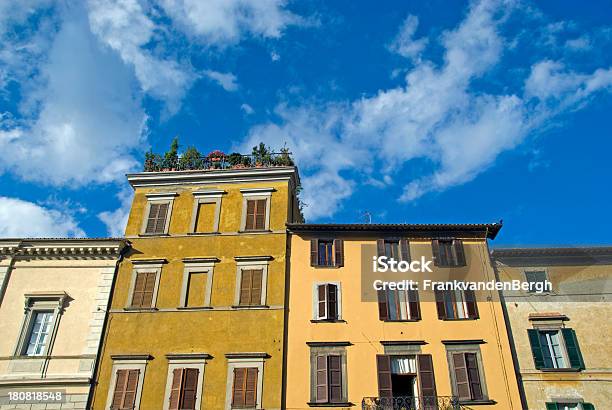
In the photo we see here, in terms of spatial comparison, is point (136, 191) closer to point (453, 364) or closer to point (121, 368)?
point (121, 368)

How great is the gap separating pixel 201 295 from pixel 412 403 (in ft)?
32.3

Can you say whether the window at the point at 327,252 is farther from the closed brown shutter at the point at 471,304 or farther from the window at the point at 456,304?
the closed brown shutter at the point at 471,304

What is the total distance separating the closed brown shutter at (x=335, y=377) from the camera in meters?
20.0

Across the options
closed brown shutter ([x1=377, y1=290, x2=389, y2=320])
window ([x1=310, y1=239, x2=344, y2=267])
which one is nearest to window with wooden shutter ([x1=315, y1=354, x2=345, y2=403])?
closed brown shutter ([x1=377, y1=290, x2=389, y2=320])

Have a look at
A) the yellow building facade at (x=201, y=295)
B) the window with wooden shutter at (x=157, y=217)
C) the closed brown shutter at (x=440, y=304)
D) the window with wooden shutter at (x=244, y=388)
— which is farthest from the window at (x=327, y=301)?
the window with wooden shutter at (x=157, y=217)

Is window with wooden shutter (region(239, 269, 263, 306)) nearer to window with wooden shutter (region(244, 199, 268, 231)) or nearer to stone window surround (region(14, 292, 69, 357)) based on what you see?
window with wooden shutter (region(244, 199, 268, 231))

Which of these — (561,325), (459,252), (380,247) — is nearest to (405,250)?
(380,247)

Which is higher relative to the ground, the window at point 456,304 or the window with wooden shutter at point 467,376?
the window at point 456,304

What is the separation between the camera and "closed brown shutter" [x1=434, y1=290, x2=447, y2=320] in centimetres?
2167

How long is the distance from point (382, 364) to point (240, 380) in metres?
5.71

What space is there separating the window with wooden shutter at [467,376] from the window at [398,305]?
2.31 meters

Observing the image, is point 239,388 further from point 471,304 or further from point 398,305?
point 471,304

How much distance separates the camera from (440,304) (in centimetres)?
2194

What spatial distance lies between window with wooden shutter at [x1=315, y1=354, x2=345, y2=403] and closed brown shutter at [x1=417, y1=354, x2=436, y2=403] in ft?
10.3
